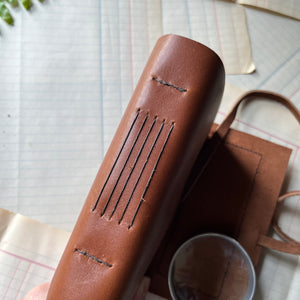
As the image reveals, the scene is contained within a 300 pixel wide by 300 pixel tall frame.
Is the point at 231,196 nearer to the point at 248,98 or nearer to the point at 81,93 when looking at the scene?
the point at 248,98

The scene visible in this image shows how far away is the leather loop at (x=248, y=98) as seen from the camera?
Result: 0.45m

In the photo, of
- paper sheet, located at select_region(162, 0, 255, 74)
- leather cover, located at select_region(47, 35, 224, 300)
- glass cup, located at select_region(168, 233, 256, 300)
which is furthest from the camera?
paper sheet, located at select_region(162, 0, 255, 74)

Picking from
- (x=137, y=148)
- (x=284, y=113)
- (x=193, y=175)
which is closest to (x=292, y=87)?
(x=284, y=113)

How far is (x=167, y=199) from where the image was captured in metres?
0.31

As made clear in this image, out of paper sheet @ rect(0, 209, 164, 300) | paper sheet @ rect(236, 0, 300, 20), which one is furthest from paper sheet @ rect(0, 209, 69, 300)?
paper sheet @ rect(236, 0, 300, 20)

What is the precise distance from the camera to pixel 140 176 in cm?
30

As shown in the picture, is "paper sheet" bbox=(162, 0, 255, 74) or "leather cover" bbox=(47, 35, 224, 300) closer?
"leather cover" bbox=(47, 35, 224, 300)

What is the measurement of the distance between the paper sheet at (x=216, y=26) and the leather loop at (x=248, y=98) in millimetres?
43

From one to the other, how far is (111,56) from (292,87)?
267 mm

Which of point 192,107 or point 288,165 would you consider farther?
point 288,165

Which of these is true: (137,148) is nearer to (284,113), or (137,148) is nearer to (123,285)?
(123,285)

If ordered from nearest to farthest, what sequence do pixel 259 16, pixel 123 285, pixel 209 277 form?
pixel 123 285
pixel 209 277
pixel 259 16

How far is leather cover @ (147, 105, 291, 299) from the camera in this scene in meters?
0.43

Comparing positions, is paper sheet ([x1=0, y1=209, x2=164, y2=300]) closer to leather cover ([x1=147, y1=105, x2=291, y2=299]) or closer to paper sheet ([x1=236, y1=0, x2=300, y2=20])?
leather cover ([x1=147, y1=105, x2=291, y2=299])
